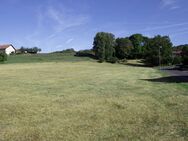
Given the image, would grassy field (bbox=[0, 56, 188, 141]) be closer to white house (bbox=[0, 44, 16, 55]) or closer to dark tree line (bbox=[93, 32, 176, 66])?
dark tree line (bbox=[93, 32, 176, 66])

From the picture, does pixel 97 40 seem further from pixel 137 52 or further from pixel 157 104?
pixel 157 104

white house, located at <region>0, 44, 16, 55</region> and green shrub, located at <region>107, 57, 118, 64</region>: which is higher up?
white house, located at <region>0, 44, 16, 55</region>

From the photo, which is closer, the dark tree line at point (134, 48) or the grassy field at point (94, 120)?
the grassy field at point (94, 120)

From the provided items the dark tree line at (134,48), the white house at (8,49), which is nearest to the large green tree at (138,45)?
the dark tree line at (134,48)

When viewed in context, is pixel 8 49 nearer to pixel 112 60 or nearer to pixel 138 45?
pixel 138 45

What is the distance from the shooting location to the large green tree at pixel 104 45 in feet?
417

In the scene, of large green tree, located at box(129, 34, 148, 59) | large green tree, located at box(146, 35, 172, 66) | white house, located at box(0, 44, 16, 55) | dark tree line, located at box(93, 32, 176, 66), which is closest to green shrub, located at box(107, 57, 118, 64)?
dark tree line, located at box(93, 32, 176, 66)

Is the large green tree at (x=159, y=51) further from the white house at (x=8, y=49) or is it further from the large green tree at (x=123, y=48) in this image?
the white house at (x=8, y=49)

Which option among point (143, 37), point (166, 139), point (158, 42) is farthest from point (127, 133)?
point (143, 37)

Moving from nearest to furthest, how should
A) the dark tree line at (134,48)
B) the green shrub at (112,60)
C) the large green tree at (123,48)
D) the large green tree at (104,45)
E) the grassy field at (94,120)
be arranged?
the grassy field at (94,120) < the dark tree line at (134,48) < the green shrub at (112,60) < the large green tree at (104,45) < the large green tree at (123,48)

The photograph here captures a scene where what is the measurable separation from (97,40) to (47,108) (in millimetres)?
118838

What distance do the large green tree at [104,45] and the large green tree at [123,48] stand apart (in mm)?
3238

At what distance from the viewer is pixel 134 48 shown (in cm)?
14738

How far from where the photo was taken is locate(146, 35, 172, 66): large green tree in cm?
11419
